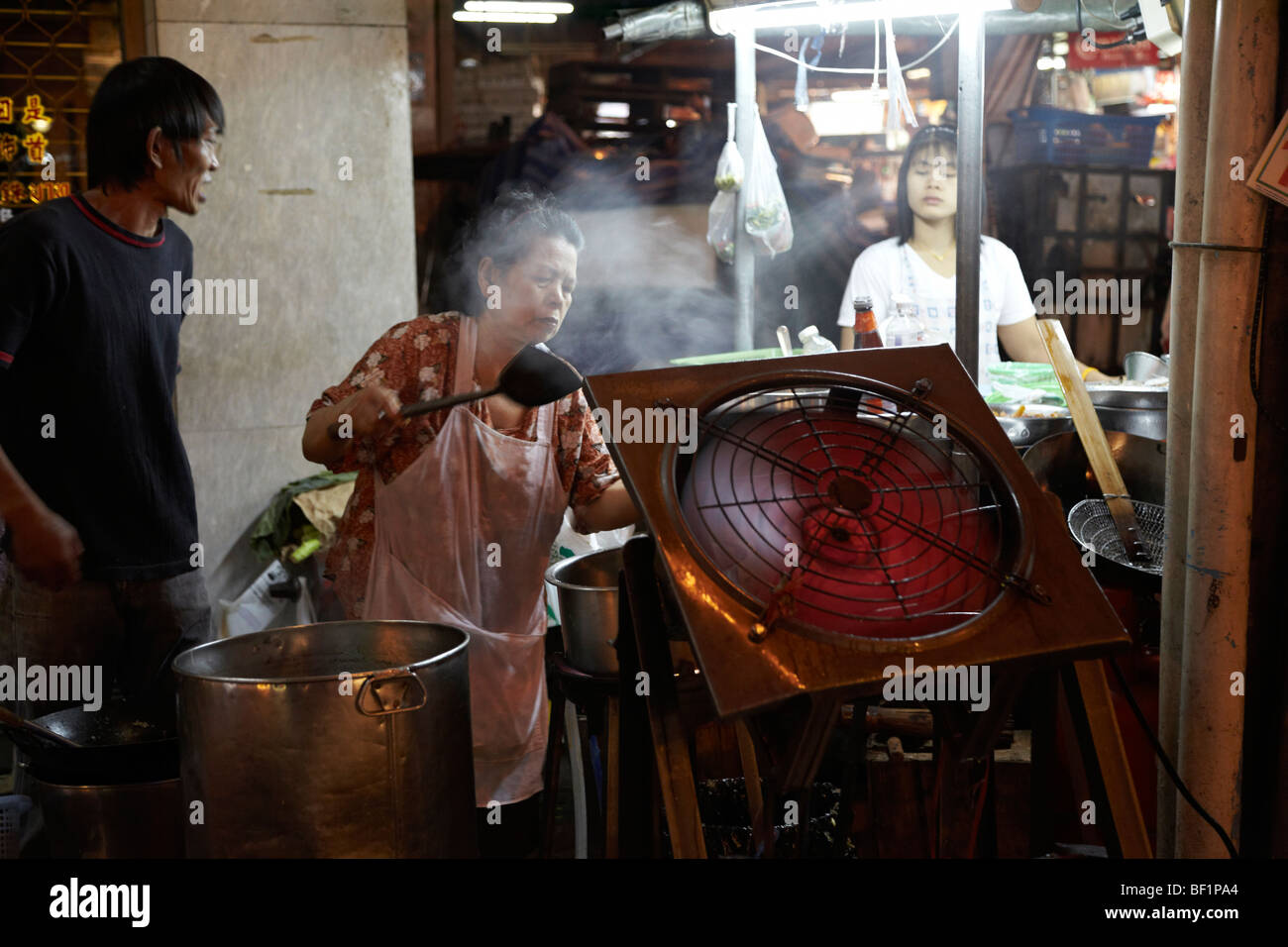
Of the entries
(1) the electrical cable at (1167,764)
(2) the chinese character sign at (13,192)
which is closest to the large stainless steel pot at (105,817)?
(1) the electrical cable at (1167,764)

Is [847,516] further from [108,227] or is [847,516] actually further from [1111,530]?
[108,227]

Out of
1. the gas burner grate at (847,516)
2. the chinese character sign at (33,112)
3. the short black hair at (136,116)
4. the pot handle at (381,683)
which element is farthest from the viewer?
the chinese character sign at (33,112)

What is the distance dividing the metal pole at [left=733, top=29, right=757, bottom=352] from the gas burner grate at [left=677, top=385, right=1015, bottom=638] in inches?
101

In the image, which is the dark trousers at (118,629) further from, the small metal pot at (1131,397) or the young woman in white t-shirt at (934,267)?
the young woman in white t-shirt at (934,267)

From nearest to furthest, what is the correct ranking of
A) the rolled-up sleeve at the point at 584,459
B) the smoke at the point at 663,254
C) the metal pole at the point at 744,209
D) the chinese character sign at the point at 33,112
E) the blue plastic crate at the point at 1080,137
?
the rolled-up sleeve at the point at 584,459 < the metal pole at the point at 744,209 < the chinese character sign at the point at 33,112 < the smoke at the point at 663,254 < the blue plastic crate at the point at 1080,137

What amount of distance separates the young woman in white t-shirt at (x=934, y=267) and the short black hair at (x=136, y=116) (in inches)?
116

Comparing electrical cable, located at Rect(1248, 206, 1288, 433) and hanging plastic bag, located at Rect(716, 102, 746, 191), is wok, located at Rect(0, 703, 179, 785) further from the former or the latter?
hanging plastic bag, located at Rect(716, 102, 746, 191)

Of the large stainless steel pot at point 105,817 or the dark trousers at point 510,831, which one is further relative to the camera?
the dark trousers at point 510,831

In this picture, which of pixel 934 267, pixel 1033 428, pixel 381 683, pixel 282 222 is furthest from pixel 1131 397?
pixel 282 222

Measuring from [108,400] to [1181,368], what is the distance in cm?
284

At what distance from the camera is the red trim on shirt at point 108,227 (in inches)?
118

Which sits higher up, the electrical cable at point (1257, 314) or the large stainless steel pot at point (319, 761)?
the electrical cable at point (1257, 314)

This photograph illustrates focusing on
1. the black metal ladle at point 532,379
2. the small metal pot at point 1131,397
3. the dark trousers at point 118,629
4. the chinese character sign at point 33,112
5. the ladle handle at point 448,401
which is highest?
the chinese character sign at point 33,112
